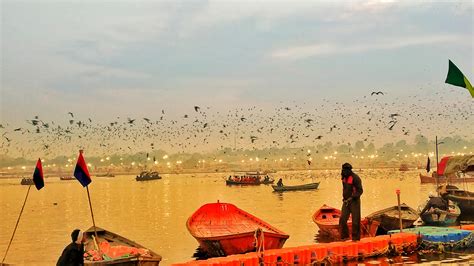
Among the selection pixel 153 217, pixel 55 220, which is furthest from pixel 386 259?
pixel 55 220

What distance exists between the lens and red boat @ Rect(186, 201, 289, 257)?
19.9m

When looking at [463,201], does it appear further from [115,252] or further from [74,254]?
[74,254]

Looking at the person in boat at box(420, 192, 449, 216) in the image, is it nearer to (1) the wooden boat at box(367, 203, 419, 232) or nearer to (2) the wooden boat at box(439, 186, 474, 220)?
(1) the wooden boat at box(367, 203, 419, 232)

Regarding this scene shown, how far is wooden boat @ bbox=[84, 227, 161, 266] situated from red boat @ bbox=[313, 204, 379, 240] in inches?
451

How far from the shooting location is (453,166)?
23.5 meters

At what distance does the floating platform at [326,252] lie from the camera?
614 inches

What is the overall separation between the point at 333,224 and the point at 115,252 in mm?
13885

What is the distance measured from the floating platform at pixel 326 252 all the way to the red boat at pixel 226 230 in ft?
8.05

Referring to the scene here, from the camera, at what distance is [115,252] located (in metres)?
18.4

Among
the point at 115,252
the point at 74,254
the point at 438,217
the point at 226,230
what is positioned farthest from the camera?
the point at 438,217

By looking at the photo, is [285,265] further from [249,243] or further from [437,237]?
[437,237]

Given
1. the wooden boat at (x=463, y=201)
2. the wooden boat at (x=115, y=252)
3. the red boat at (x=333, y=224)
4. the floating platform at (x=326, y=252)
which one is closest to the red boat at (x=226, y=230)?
the floating platform at (x=326, y=252)

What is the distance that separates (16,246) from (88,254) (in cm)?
2196

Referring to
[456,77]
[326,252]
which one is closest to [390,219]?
[326,252]
